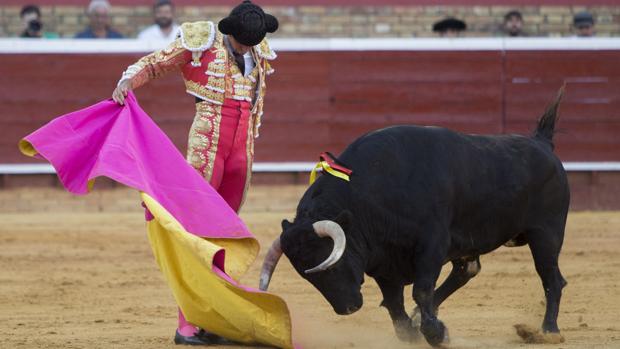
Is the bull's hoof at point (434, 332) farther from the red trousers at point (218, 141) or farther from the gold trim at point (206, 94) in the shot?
the gold trim at point (206, 94)

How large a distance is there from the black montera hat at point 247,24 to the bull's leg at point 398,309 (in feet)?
3.48

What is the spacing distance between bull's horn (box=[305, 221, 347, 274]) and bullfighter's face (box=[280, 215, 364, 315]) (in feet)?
0.10

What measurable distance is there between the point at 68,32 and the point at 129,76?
6.63 meters

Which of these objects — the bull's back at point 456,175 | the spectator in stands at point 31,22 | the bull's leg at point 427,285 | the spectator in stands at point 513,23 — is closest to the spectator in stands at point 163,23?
the spectator in stands at point 31,22

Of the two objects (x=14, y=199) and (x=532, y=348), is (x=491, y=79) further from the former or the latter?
(x=532, y=348)

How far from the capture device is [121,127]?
4785 mm

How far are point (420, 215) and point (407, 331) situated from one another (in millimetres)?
598

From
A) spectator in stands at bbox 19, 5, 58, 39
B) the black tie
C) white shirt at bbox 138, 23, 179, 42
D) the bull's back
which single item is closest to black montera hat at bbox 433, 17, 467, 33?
white shirt at bbox 138, 23, 179, 42

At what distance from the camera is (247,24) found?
15.4 feet

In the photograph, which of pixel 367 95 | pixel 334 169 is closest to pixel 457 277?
pixel 334 169

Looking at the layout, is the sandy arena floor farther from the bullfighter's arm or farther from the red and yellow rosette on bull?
the bullfighter's arm

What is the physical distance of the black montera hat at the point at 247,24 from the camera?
15.4 feet

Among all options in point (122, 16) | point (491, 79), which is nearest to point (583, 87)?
point (491, 79)

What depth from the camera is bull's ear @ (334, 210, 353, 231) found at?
4.47 metres
